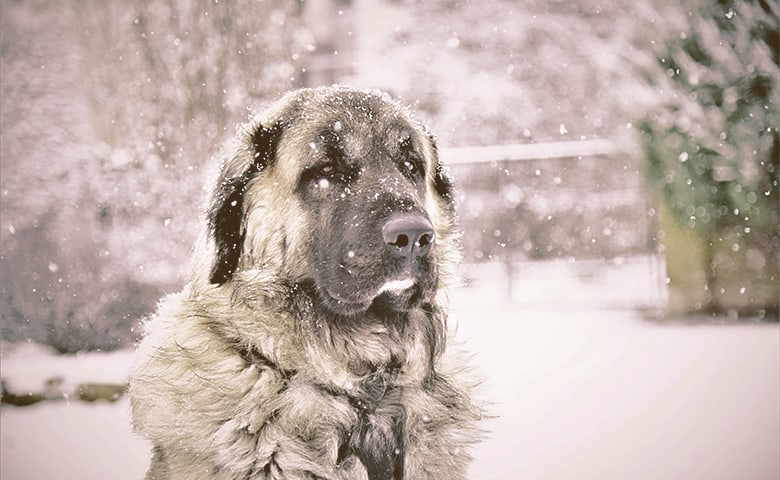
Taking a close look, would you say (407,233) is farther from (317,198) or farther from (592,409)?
(592,409)

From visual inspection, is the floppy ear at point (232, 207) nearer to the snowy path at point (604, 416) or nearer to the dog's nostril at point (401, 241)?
the dog's nostril at point (401, 241)

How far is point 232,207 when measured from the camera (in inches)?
52.9

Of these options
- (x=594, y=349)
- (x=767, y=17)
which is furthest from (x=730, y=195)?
(x=594, y=349)

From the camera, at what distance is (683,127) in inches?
101

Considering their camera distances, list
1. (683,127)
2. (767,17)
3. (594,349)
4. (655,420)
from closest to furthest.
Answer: (767,17)
(655,420)
(683,127)
(594,349)

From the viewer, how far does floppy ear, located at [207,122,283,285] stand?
4.35 ft

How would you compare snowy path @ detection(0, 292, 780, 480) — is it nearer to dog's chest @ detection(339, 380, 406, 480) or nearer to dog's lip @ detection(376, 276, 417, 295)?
dog's chest @ detection(339, 380, 406, 480)

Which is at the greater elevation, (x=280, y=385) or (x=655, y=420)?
(x=280, y=385)

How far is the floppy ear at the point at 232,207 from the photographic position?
1.33 m

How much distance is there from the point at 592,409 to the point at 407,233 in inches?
62.5

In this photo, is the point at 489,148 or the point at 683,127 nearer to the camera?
the point at 683,127

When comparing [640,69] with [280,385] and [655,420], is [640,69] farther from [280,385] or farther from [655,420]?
[280,385]

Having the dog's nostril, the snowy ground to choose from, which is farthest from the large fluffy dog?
the snowy ground

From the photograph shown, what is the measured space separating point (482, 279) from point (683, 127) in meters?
1.77
